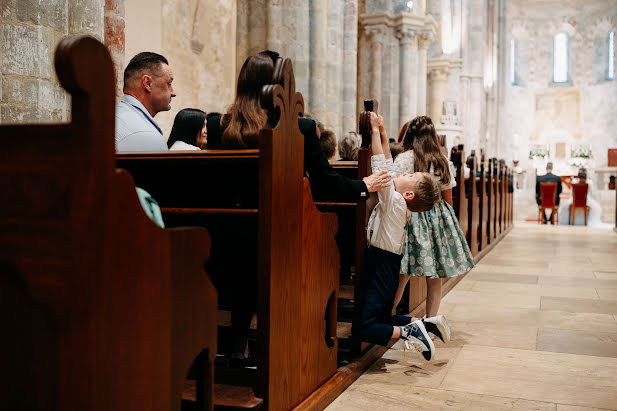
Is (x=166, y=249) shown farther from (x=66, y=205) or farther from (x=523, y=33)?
(x=523, y=33)

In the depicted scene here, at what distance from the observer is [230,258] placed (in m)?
2.51

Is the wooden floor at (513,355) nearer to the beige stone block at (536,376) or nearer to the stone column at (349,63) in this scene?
the beige stone block at (536,376)

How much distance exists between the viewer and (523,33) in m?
28.8

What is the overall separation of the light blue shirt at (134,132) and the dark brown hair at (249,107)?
0.81m

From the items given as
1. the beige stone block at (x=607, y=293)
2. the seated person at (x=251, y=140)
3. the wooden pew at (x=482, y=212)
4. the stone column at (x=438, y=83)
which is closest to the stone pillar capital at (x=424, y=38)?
the stone column at (x=438, y=83)

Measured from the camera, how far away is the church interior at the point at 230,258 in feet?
4.44

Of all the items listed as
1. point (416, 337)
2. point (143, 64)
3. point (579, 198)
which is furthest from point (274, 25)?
point (579, 198)

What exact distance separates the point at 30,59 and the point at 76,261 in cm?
256

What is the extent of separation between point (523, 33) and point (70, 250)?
30595mm

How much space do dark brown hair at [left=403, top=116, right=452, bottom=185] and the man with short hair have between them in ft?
5.42

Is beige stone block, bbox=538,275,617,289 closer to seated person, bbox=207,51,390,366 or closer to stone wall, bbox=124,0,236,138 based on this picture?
seated person, bbox=207,51,390,366

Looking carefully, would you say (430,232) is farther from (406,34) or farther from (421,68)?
(421,68)

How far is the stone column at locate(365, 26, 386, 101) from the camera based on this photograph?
12.5 metres

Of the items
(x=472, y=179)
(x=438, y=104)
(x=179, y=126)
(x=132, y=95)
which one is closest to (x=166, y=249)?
(x=132, y=95)
